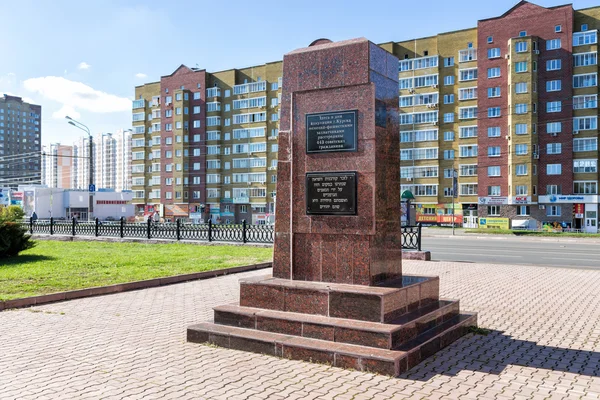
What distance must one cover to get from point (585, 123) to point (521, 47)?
31.7 feet

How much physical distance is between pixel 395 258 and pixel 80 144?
161316 millimetres

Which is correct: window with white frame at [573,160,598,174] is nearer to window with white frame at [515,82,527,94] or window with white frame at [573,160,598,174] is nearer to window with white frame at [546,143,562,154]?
window with white frame at [546,143,562,154]

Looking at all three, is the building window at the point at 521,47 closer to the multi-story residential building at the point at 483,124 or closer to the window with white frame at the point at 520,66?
the multi-story residential building at the point at 483,124

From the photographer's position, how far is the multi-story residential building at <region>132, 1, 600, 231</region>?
49.9m

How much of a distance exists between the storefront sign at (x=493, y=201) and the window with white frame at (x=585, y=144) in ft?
26.2

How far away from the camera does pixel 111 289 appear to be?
430 inches

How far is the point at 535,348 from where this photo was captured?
6.40 metres

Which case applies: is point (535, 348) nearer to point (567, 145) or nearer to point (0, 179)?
point (567, 145)

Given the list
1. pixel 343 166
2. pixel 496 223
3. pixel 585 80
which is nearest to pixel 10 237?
pixel 343 166

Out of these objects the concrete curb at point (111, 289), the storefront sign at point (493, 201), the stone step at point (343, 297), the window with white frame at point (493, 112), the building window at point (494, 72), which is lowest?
the concrete curb at point (111, 289)

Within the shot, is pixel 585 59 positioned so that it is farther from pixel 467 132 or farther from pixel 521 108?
pixel 467 132

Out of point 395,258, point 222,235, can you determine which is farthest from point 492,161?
point 395,258

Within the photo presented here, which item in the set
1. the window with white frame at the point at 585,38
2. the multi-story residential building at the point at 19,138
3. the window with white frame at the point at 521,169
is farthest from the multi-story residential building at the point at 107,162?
the window with white frame at the point at 585,38

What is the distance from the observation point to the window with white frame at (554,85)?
166 feet
